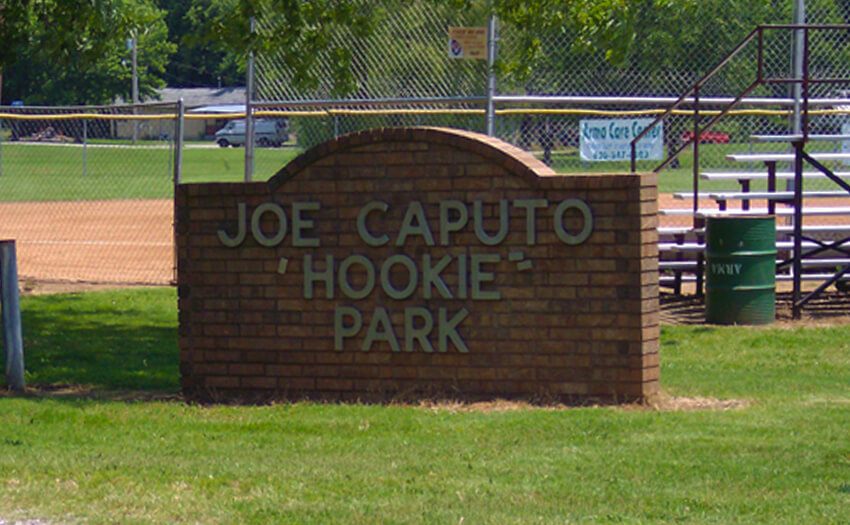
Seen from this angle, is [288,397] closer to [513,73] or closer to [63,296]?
[513,73]

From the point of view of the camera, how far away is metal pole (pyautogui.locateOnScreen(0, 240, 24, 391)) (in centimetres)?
834

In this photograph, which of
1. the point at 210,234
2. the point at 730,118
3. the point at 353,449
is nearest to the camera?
the point at 353,449

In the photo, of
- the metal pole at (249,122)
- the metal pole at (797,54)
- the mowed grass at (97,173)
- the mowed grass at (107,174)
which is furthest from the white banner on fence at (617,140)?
the mowed grass at (97,173)

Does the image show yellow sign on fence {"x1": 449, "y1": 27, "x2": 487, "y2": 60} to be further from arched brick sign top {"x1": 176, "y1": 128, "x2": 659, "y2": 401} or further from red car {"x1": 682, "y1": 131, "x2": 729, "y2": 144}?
red car {"x1": 682, "y1": 131, "x2": 729, "y2": 144}

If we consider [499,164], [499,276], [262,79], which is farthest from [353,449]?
[262,79]

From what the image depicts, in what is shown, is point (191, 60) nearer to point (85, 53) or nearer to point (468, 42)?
point (468, 42)

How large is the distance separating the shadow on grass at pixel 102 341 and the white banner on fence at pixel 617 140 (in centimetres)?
480

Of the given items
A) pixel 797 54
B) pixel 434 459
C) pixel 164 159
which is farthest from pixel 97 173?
pixel 434 459

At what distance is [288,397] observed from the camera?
7.91 meters

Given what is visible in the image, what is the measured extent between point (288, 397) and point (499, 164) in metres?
2.09

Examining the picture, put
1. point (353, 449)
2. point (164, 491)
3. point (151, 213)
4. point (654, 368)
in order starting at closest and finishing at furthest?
point (164, 491)
point (353, 449)
point (654, 368)
point (151, 213)

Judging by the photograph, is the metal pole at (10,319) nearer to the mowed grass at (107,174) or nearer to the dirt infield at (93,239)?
the dirt infield at (93,239)

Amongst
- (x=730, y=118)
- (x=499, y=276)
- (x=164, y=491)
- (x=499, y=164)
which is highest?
(x=730, y=118)

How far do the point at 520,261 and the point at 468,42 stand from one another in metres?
4.51
